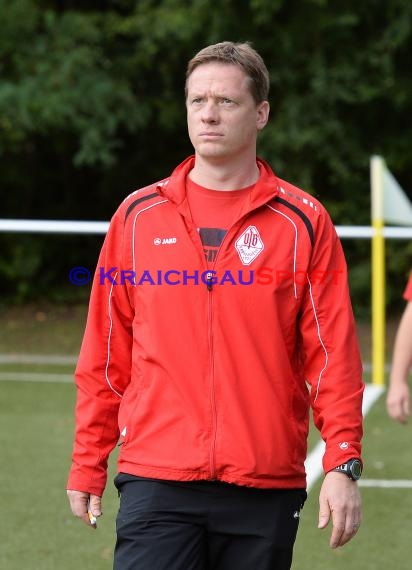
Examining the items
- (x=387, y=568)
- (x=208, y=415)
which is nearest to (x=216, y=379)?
(x=208, y=415)

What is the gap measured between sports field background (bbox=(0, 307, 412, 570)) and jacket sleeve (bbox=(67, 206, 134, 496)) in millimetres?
2367

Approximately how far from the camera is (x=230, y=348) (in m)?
3.28

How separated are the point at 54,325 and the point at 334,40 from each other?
551cm

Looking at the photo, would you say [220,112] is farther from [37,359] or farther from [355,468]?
[37,359]

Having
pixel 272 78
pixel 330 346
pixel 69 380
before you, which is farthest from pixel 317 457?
pixel 272 78

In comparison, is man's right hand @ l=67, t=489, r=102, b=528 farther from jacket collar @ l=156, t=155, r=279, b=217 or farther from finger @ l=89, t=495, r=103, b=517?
jacket collar @ l=156, t=155, r=279, b=217

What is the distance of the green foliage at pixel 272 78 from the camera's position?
16375 mm

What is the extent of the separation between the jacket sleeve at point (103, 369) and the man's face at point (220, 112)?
34 cm

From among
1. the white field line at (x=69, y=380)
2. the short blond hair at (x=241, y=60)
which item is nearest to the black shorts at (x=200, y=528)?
the short blond hair at (x=241, y=60)

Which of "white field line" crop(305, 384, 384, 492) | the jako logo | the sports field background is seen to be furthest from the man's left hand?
"white field line" crop(305, 384, 384, 492)

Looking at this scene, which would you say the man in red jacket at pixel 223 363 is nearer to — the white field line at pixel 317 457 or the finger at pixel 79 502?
the finger at pixel 79 502

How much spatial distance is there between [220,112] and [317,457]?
4.81 metres

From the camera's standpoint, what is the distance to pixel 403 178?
18141 mm

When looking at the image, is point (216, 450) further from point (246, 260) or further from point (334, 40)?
point (334, 40)
